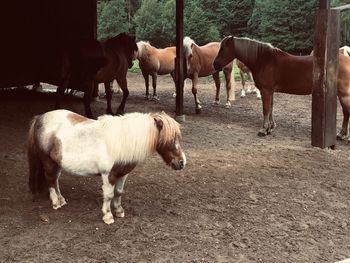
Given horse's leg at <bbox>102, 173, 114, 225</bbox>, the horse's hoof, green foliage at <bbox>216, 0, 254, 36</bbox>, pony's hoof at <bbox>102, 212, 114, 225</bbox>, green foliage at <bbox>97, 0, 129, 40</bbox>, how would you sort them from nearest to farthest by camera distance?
horse's leg at <bbox>102, 173, 114, 225</bbox> → pony's hoof at <bbox>102, 212, 114, 225</bbox> → the horse's hoof → green foliage at <bbox>216, 0, 254, 36</bbox> → green foliage at <bbox>97, 0, 129, 40</bbox>

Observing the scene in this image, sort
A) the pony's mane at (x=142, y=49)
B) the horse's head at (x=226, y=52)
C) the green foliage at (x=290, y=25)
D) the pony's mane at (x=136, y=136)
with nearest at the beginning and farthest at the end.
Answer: the pony's mane at (x=136, y=136), the horse's head at (x=226, y=52), the pony's mane at (x=142, y=49), the green foliage at (x=290, y=25)

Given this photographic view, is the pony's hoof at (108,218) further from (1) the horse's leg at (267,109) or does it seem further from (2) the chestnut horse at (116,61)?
(2) the chestnut horse at (116,61)

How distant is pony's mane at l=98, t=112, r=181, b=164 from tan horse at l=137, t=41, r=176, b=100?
27.0 ft

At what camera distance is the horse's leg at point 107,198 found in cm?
420

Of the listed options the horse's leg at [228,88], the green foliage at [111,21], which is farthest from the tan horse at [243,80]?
the green foliage at [111,21]

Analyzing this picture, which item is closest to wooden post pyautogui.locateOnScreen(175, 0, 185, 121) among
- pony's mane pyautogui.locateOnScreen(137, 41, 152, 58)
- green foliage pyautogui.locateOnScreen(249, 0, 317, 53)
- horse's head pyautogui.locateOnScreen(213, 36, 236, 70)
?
horse's head pyautogui.locateOnScreen(213, 36, 236, 70)

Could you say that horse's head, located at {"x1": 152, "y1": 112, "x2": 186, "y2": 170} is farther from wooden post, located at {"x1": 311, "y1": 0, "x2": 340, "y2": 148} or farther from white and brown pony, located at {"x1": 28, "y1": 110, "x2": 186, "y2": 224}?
wooden post, located at {"x1": 311, "y1": 0, "x2": 340, "y2": 148}

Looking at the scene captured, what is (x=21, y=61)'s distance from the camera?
12.2 meters

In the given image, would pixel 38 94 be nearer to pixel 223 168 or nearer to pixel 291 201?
pixel 223 168

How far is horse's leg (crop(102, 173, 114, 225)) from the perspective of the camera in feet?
13.8

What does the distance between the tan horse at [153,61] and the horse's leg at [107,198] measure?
812cm

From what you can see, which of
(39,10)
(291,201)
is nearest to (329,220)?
(291,201)

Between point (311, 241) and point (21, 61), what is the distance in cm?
990

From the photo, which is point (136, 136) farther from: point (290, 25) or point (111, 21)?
point (111, 21)
